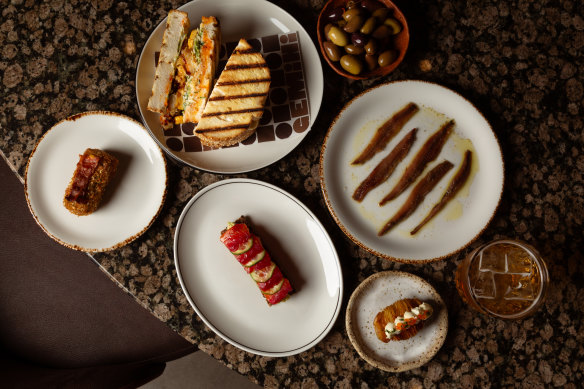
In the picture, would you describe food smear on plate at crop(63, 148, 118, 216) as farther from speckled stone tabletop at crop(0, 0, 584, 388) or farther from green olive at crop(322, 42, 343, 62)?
green olive at crop(322, 42, 343, 62)

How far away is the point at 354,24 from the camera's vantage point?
6.92 ft

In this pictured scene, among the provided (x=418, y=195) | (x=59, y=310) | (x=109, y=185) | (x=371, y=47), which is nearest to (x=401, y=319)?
(x=418, y=195)

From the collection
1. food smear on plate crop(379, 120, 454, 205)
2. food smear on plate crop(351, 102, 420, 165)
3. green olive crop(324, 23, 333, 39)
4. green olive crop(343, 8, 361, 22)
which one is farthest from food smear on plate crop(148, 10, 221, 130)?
food smear on plate crop(379, 120, 454, 205)

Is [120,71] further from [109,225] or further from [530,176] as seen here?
[530,176]

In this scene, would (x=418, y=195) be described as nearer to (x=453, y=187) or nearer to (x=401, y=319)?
(x=453, y=187)

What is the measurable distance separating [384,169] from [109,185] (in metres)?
1.53

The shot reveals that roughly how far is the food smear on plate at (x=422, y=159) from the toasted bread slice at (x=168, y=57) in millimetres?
1319

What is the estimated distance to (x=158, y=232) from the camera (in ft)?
7.74

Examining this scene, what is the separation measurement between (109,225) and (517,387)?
239cm

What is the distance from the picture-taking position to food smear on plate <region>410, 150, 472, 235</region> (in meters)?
2.32

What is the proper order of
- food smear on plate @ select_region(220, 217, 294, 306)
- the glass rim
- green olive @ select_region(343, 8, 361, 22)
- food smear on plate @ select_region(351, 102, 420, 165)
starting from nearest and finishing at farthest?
the glass rim → green olive @ select_region(343, 8, 361, 22) → food smear on plate @ select_region(220, 217, 294, 306) → food smear on plate @ select_region(351, 102, 420, 165)

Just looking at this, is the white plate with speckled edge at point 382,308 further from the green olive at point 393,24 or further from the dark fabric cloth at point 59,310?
the green olive at point 393,24

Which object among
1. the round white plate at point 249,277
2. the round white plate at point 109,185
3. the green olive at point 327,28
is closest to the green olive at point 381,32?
the green olive at point 327,28

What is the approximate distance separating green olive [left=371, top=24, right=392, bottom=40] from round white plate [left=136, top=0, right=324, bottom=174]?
32 centimetres
